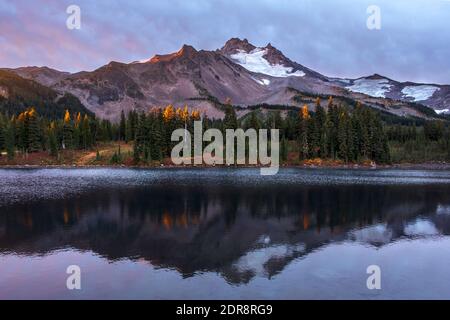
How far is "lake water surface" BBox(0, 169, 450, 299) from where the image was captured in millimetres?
26750

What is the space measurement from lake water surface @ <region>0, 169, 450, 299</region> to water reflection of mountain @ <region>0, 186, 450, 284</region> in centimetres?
12

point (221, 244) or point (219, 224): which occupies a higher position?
point (219, 224)

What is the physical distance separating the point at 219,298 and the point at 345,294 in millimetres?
7698

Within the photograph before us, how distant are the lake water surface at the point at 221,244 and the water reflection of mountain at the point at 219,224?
0.40 ft

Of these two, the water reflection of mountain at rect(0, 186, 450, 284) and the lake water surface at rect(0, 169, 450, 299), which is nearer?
the lake water surface at rect(0, 169, 450, 299)

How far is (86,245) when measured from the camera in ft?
122

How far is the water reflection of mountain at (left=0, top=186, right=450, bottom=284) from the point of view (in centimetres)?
3462

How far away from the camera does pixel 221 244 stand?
38375 mm

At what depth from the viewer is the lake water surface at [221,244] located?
2675 cm

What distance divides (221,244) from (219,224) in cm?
874

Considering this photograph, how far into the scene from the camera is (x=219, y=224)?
47.1 meters

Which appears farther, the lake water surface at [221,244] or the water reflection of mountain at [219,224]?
the water reflection of mountain at [219,224]

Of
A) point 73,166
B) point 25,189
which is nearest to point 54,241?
point 25,189

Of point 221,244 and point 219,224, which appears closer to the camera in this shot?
point 221,244
